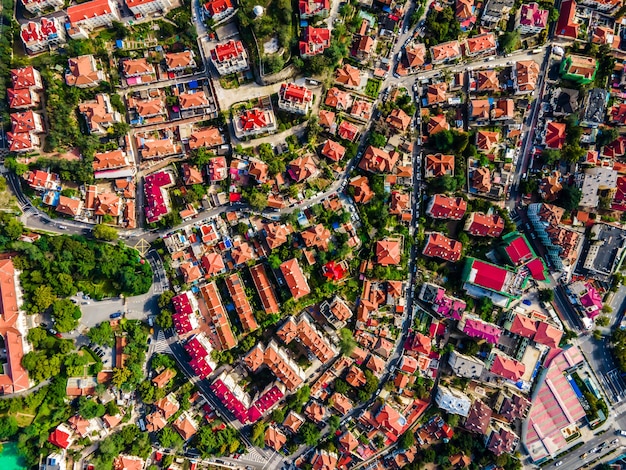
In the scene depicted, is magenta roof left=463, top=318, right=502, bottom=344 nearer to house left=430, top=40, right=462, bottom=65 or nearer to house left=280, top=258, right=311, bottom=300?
house left=280, top=258, right=311, bottom=300

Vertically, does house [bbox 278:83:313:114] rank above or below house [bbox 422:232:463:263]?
above

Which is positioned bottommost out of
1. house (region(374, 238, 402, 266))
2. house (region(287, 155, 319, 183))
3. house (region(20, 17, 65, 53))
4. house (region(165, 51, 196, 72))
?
house (region(374, 238, 402, 266))

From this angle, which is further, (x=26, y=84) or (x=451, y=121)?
(x=451, y=121)

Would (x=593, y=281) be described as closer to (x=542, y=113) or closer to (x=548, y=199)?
(x=548, y=199)

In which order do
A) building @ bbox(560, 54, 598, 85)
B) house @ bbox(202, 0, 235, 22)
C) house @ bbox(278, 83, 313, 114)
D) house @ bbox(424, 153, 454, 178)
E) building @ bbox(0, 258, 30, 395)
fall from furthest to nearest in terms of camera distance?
1. house @ bbox(424, 153, 454, 178)
2. building @ bbox(560, 54, 598, 85)
3. house @ bbox(202, 0, 235, 22)
4. house @ bbox(278, 83, 313, 114)
5. building @ bbox(0, 258, 30, 395)

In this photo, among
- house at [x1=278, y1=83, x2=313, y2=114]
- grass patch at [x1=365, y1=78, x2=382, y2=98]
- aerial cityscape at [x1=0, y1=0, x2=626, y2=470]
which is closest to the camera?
house at [x1=278, y1=83, x2=313, y2=114]

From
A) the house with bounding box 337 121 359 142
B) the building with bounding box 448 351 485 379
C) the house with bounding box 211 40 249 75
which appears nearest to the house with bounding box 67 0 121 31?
the house with bounding box 211 40 249 75

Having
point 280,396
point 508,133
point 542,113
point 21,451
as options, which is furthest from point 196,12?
point 21,451
